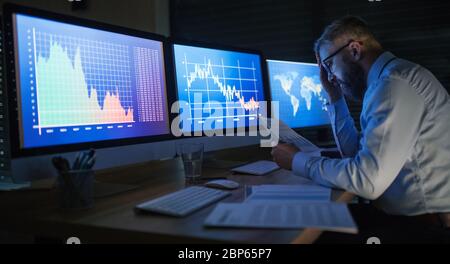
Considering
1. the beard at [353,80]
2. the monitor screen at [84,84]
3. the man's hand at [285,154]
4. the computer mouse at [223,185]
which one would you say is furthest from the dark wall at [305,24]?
the computer mouse at [223,185]

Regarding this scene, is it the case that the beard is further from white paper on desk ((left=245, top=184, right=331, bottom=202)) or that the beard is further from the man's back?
white paper on desk ((left=245, top=184, right=331, bottom=202))

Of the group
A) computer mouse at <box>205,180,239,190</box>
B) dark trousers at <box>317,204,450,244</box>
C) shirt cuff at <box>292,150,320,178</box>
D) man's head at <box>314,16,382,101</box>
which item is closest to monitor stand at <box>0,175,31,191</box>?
computer mouse at <box>205,180,239,190</box>

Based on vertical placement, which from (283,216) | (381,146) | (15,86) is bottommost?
(283,216)

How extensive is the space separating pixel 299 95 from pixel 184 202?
1308 millimetres

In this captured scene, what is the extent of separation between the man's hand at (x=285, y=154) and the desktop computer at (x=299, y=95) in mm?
689

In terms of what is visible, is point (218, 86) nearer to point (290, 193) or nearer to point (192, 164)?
point (192, 164)

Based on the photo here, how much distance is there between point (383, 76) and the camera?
3.61 ft

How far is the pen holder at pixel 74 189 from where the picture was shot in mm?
896

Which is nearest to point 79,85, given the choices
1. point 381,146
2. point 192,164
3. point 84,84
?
point 84,84

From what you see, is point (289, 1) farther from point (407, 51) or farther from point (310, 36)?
point (407, 51)

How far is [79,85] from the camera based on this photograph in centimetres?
105

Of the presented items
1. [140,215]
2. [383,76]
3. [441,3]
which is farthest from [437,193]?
[441,3]

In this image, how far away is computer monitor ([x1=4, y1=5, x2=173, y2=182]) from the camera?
0.92m

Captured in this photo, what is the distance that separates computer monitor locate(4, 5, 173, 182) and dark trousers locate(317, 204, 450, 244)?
70cm
